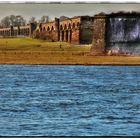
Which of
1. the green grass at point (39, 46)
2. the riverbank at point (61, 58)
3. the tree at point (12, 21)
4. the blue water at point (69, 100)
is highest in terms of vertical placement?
the tree at point (12, 21)

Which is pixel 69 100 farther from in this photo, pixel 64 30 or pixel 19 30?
pixel 19 30

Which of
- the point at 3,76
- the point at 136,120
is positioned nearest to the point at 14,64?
the point at 3,76

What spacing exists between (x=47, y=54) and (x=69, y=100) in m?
0.52

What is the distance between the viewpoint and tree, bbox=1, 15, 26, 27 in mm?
16391

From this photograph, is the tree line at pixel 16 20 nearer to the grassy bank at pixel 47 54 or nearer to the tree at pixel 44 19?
the tree at pixel 44 19

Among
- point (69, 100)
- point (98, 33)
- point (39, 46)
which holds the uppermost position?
point (98, 33)

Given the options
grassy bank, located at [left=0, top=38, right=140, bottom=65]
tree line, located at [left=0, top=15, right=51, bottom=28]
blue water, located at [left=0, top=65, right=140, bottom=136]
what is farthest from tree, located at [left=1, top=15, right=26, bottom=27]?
blue water, located at [left=0, top=65, right=140, bottom=136]

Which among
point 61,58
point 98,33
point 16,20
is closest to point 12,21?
point 16,20

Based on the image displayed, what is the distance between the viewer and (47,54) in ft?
54.6

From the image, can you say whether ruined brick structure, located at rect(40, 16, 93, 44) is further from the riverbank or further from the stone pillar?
the riverbank

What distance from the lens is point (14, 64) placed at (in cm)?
1659

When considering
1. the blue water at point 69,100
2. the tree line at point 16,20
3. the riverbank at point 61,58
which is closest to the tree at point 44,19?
the tree line at point 16,20

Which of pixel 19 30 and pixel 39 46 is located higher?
pixel 19 30

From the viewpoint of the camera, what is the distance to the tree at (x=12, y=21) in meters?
16.4
